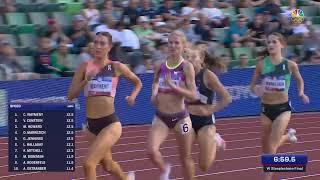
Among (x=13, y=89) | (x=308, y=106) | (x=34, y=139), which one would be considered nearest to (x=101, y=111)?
(x=34, y=139)

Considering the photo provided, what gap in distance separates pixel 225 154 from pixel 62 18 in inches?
228

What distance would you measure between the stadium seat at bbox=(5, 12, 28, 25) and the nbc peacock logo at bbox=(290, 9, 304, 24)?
630 cm

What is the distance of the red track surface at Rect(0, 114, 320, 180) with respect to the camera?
11758 millimetres

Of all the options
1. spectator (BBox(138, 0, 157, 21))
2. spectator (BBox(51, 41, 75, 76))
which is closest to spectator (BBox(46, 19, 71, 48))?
spectator (BBox(51, 41, 75, 76))

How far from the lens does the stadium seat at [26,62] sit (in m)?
16.3

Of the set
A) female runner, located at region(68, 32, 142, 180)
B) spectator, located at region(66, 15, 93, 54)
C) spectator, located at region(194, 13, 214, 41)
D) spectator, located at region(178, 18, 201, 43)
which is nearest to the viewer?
female runner, located at region(68, 32, 142, 180)

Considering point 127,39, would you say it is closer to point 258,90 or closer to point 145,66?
point 145,66

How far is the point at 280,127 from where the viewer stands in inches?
411

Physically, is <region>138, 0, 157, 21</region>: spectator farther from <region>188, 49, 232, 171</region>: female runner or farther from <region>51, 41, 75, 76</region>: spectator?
<region>188, 49, 232, 171</region>: female runner

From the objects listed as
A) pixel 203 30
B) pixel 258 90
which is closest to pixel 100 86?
pixel 258 90

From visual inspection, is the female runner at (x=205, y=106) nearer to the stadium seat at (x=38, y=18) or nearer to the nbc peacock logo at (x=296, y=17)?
the stadium seat at (x=38, y=18)

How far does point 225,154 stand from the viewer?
13734mm

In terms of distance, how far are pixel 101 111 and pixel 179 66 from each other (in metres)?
1.01

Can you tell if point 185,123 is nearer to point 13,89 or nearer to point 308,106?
point 13,89
